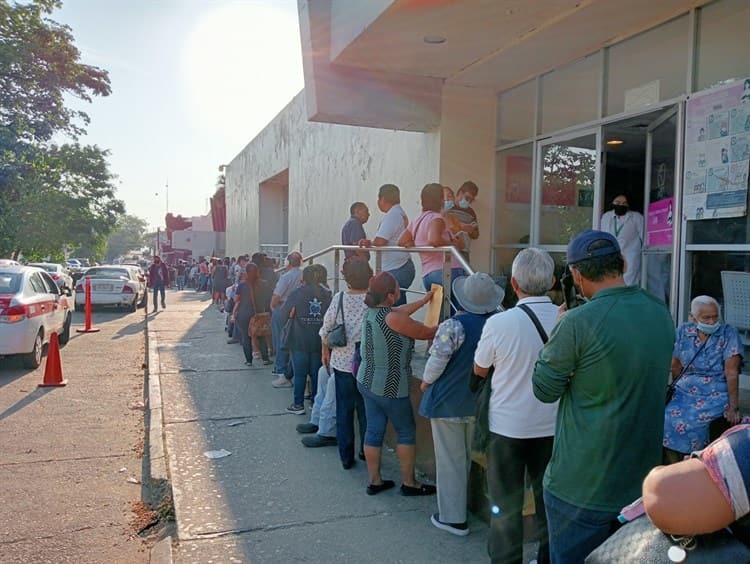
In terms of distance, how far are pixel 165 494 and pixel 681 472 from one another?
441 centimetres

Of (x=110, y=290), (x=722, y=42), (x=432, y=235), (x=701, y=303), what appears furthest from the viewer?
(x=110, y=290)

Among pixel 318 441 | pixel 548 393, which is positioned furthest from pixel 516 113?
pixel 548 393

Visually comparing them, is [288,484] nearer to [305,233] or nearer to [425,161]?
[425,161]

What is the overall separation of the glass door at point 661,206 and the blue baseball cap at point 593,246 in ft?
12.5

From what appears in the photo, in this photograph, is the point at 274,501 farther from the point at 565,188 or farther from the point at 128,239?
the point at 128,239

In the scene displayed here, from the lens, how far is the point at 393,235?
6.28 m

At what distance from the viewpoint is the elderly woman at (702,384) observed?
3.91 metres

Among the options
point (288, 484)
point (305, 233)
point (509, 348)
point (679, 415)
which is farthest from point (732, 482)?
point (305, 233)

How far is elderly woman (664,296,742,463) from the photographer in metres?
3.91

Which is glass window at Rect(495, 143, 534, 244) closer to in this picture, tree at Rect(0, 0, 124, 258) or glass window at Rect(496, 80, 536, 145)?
glass window at Rect(496, 80, 536, 145)

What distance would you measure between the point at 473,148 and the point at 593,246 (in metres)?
6.04

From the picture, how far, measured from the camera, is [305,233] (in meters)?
15.0

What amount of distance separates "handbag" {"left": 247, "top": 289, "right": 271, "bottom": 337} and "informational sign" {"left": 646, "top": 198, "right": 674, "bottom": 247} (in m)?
5.97

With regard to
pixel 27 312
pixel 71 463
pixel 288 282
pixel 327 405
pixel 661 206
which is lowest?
pixel 71 463
